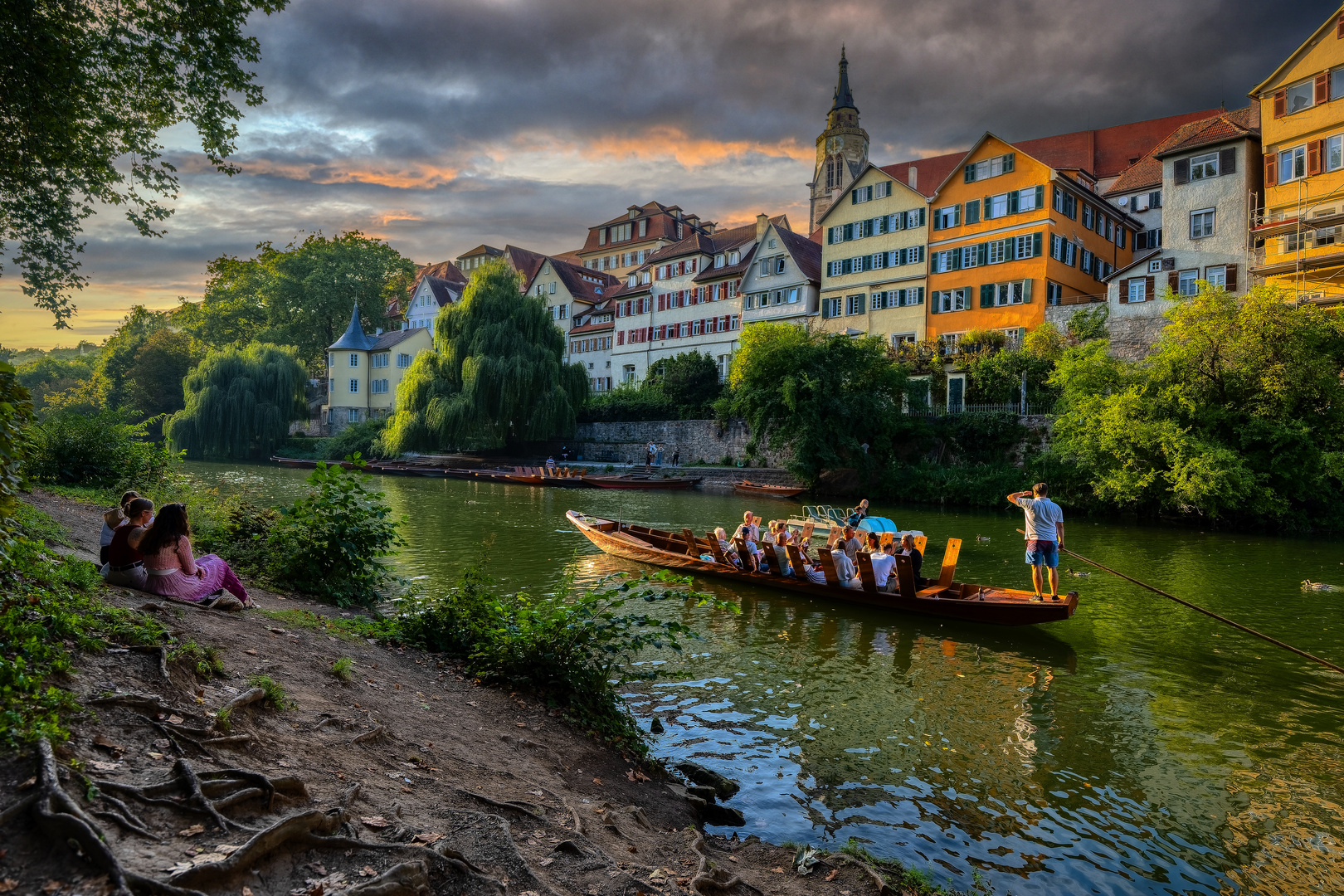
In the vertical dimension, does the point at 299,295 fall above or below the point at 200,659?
above

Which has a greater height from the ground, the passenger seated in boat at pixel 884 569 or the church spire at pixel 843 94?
the church spire at pixel 843 94

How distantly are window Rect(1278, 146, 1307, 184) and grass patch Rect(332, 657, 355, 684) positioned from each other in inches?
1523

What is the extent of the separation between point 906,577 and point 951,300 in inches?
1214

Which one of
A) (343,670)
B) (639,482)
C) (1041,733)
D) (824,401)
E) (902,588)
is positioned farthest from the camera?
(639,482)

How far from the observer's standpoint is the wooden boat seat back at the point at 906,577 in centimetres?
1236

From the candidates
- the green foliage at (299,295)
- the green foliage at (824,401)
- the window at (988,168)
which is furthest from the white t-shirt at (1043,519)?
the green foliage at (299,295)

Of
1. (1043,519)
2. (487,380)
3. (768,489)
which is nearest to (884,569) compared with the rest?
(1043,519)

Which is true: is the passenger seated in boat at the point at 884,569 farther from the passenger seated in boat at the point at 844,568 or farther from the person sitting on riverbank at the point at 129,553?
the person sitting on riverbank at the point at 129,553

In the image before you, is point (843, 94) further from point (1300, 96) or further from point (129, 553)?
point (129, 553)

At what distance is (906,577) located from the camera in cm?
1248

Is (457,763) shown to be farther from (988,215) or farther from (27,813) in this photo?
(988,215)

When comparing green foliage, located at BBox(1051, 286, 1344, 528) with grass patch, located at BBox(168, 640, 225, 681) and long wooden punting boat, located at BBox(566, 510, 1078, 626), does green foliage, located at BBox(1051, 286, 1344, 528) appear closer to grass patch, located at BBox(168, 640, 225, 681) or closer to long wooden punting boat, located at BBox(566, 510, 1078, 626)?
long wooden punting boat, located at BBox(566, 510, 1078, 626)

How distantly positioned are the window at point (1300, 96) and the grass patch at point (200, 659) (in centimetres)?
4054

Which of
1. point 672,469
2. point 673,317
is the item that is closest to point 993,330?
point 672,469
